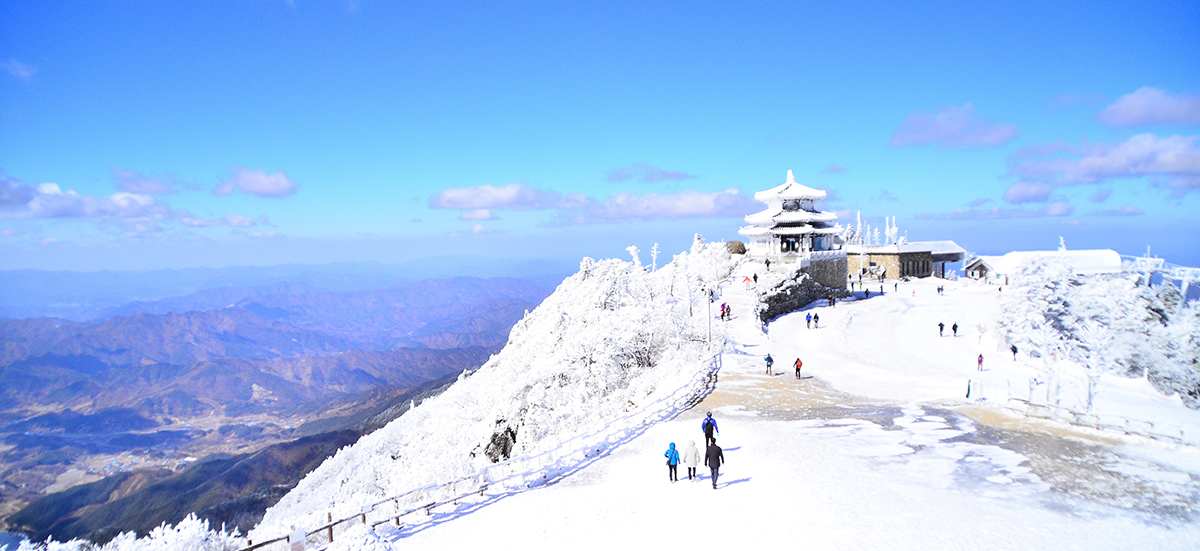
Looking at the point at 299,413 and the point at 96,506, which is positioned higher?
the point at 96,506

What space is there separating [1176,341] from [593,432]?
3497cm

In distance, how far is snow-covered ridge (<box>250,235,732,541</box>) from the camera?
26392 mm

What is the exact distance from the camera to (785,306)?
43906 millimetres

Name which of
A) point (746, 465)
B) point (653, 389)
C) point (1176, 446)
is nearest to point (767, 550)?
point (746, 465)

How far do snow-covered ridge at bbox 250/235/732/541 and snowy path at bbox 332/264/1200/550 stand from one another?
4.19m

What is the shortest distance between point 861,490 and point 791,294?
3292 centimetres

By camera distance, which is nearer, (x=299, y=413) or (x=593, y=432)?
(x=593, y=432)

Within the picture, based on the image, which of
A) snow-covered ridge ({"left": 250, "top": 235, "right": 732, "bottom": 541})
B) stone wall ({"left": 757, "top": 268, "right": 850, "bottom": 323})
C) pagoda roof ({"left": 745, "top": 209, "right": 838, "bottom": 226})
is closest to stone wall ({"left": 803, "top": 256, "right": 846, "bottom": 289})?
stone wall ({"left": 757, "top": 268, "right": 850, "bottom": 323})

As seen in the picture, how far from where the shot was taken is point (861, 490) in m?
13.2

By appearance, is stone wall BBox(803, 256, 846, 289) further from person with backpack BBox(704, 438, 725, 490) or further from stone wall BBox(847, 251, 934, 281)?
person with backpack BBox(704, 438, 725, 490)

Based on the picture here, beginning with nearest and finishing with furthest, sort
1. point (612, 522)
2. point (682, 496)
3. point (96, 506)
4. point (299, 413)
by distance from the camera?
1. point (612, 522)
2. point (682, 496)
3. point (96, 506)
4. point (299, 413)

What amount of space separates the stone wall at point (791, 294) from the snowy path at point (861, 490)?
18.8 meters

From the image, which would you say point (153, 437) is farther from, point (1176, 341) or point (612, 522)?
point (1176, 341)

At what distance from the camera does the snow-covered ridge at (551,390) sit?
2639 centimetres
